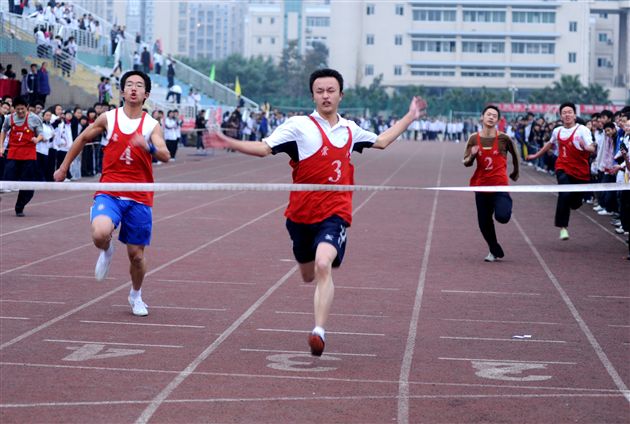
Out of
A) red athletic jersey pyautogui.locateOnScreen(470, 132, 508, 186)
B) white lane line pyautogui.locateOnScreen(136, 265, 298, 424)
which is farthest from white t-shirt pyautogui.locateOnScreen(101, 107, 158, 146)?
red athletic jersey pyautogui.locateOnScreen(470, 132, 508, 186)

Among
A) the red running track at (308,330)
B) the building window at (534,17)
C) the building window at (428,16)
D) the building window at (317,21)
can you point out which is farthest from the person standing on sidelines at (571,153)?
the building window at (317,21)

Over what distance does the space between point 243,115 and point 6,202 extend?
102 feet

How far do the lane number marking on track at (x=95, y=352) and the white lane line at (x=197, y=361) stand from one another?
0.49m

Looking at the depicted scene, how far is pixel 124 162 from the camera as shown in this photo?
9.34m

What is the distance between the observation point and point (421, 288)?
11734 mm

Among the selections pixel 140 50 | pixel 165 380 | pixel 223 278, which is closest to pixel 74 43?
pixel 140 50

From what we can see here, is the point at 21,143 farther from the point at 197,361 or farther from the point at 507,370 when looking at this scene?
the point at 507,370

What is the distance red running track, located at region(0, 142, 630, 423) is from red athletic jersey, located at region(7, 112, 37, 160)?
49.2 inches

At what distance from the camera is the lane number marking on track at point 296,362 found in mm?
7855

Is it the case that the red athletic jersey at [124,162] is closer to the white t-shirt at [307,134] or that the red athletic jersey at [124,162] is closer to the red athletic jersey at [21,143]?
the white t-shirt at [307,134]

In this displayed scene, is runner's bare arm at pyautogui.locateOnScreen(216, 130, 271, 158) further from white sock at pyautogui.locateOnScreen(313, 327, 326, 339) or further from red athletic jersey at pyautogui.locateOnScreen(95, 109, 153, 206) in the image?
red athletic jersey at pyautogui.locateOnScreen(95, 109, 153, 206)

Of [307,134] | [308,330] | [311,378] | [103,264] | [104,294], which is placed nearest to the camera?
[311,378]

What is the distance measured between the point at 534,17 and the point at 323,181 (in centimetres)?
11148

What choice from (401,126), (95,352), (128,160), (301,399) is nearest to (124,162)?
(128,160)
